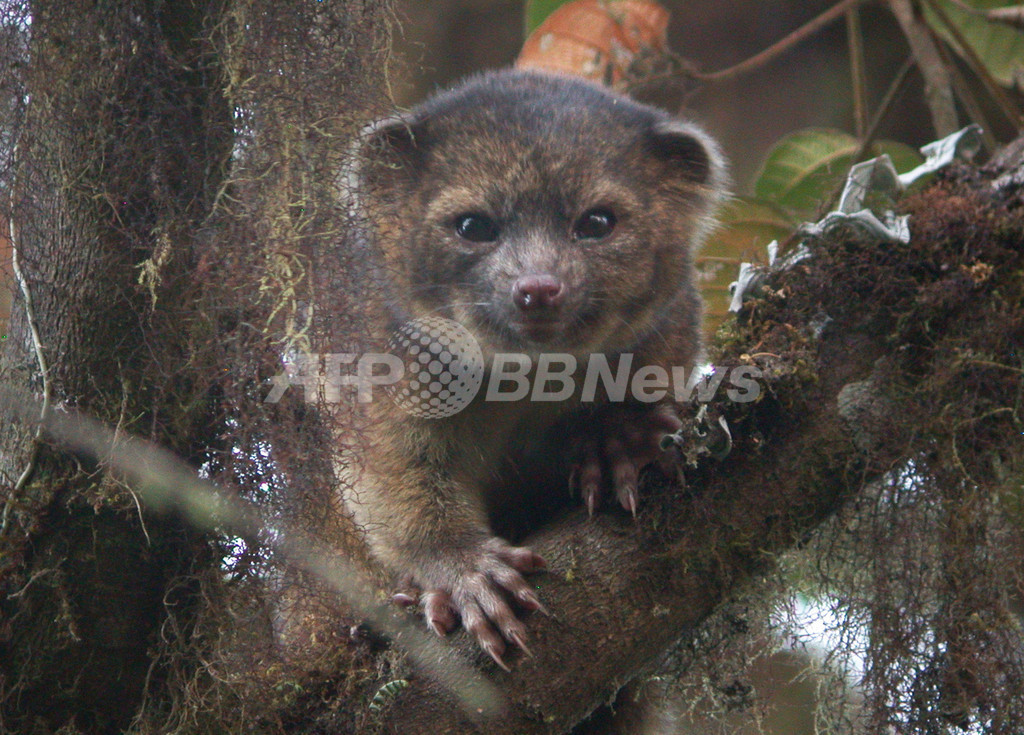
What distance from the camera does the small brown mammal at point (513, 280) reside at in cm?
294

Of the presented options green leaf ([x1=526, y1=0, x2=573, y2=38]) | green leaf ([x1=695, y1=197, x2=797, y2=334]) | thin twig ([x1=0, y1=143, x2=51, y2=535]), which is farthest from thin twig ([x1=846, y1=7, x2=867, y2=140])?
thin twig ([x1=0, y1=143, x2=51, y2=535])

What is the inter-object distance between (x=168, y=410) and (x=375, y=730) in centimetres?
80

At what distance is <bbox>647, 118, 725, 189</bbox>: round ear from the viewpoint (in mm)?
3330

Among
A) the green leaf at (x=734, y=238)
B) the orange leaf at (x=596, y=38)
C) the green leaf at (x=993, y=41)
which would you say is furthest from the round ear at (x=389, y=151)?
the green leaf at (x=993, y=41)

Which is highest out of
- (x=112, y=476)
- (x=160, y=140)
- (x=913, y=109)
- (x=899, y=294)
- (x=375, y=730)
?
(x=160, y=140)

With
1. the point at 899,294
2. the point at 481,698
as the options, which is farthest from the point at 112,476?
the point at 899,294

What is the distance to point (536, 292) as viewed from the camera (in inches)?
111

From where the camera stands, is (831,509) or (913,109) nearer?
(831,509)

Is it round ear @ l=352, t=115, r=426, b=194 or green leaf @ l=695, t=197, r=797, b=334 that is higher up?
round ear @ l=352, t=115, r=426, b=194

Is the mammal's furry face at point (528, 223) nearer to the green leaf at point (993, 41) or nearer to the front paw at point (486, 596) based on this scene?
the front paw at point (486, 596)

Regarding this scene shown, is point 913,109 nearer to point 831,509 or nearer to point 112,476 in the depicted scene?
point 831,509

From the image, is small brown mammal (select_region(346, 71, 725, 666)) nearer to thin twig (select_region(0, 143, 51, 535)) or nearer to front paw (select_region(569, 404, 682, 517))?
front paw (select_region(569, 404, 682, 517))

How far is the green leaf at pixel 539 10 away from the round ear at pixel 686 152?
2.05 metres

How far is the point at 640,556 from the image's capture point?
2377mm
